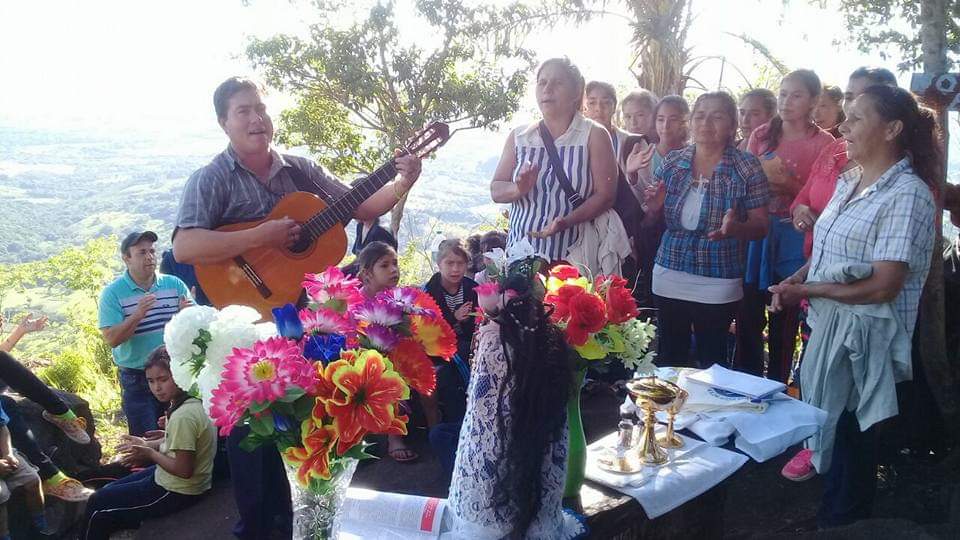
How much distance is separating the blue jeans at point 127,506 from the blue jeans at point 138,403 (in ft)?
3.05

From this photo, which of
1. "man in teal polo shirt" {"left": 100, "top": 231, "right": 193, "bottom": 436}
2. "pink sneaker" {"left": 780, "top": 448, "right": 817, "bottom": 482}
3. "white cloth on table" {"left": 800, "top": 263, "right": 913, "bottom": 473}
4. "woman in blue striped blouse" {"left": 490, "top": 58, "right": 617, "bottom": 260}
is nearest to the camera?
"white cloth on table" {"left": 800, "top": 263, "right": 913, "bottom": 473}

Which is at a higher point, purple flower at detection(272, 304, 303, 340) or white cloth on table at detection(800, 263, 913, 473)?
purple flower at detection(272, 304, 303, 340)

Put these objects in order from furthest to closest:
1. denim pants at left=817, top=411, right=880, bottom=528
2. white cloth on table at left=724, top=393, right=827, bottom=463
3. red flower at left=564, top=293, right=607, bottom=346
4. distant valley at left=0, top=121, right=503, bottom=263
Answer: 1. distant valley at left=0, top=121, right=503, bottom=263
2. denim pants at left=817, top=411, right=880, bottom=528
3. white cloth on table at left=724, top=393, right=827, bottom=463
4. red flower at left=564, top=293, right=607, bottom=346

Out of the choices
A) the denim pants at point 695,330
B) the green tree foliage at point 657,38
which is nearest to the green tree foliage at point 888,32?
the green tree foliage at point 657,38

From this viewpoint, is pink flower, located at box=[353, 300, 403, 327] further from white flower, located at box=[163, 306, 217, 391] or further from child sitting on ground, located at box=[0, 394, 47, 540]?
child sitting on ground, located at box=[0, 394, 47, 540]

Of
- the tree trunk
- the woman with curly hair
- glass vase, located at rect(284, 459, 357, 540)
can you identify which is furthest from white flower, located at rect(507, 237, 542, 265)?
the tree trunk

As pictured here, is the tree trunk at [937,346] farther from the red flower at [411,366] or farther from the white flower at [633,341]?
the red flower at [411,366]

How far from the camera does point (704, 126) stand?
11.0 feet

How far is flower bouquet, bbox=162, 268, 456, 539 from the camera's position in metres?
1.27

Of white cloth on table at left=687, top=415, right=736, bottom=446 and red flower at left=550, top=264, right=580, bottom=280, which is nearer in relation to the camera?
red flower at left=550, top=264, right=580, bottom=280

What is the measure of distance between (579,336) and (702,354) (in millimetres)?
2132

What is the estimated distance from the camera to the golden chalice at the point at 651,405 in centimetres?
212

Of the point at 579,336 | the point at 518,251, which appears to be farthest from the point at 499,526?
the point at 518,251

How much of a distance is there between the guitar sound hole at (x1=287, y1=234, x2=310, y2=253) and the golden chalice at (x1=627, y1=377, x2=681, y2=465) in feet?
5.49
